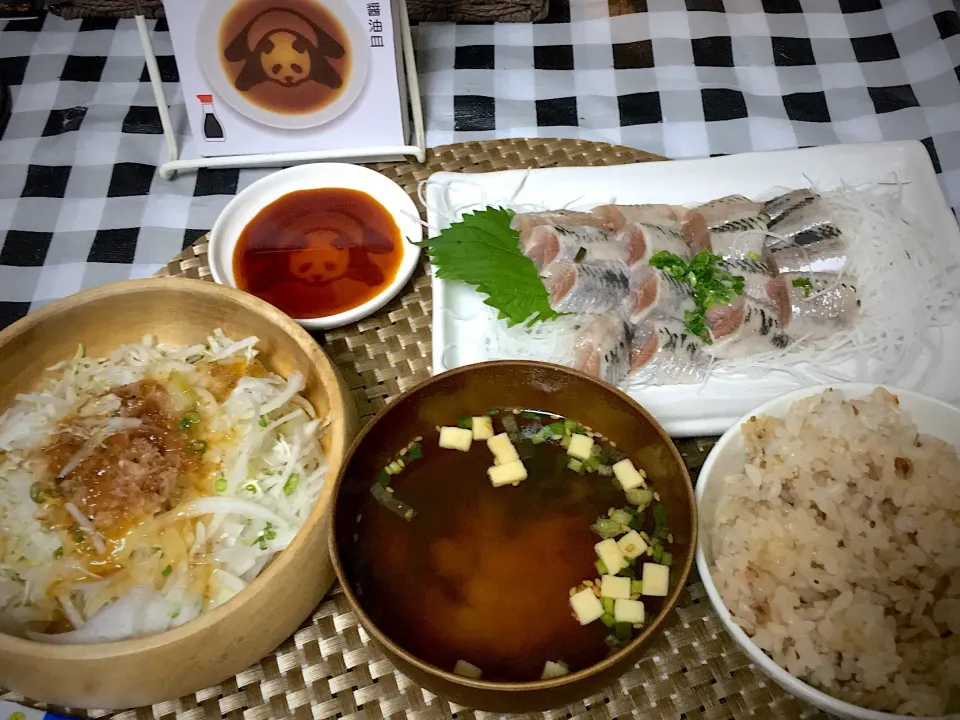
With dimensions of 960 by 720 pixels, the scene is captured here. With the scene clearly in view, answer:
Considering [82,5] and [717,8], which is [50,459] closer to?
[82,5]

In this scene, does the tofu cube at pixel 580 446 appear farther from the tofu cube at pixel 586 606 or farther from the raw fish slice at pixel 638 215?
the raw fish slice at pixel 638 215

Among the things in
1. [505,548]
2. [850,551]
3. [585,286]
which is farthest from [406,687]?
[585,286]

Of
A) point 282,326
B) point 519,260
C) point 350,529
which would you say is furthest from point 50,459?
point 519,260

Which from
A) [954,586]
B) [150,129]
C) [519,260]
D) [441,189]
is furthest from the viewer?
[150,129]

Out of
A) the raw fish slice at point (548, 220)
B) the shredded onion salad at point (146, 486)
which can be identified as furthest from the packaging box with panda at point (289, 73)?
the shredded onion salad at point (146, 486)

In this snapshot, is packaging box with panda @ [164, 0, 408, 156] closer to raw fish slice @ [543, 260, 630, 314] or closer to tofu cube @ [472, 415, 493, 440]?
raw fish slice @ [543, 260, 630, 314]

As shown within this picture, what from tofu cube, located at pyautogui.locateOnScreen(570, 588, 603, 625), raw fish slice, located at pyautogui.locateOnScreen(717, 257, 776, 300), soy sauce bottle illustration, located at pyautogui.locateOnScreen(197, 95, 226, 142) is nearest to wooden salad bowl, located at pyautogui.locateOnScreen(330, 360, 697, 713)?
tofu cube, located at pyautogui.locateOnScreen(570, 588, 603, 625)
